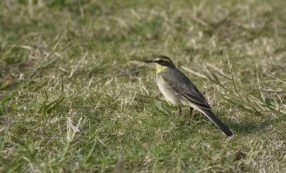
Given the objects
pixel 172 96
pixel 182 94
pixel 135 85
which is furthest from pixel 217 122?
pixel 135 85

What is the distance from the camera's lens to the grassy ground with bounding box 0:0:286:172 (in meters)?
5.51

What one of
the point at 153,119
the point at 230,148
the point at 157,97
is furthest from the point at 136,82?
the point at 230,148

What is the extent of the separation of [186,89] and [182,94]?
104 mm

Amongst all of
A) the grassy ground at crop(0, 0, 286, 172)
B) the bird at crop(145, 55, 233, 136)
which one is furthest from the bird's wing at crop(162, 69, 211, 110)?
the grassy ground at crop(0, 0, 286, 172)

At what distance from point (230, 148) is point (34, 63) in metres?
3.70

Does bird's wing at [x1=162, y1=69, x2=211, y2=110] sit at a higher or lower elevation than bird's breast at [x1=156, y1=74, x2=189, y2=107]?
higher

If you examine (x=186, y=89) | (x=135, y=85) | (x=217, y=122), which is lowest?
(x=135, y=85)

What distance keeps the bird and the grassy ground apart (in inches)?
6.5

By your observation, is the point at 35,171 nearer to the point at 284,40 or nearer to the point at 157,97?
the point at 157,97

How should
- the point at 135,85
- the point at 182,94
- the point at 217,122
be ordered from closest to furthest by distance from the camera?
the point at 217,122 < the point at 182,94 < the point at 135,85

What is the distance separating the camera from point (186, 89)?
665cm

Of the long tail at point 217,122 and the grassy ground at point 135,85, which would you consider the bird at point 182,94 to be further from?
the grassy ground at point 135,85

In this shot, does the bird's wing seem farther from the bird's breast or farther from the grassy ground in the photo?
the grassy ground

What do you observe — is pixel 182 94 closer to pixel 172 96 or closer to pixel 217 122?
pixel 172 96
